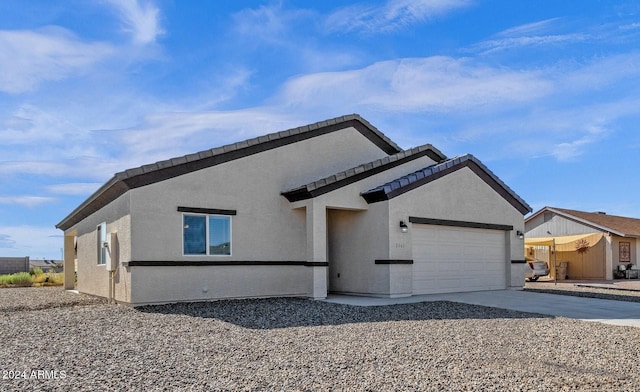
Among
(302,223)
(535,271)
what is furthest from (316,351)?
(535,271)

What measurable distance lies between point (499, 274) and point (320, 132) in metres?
8.35

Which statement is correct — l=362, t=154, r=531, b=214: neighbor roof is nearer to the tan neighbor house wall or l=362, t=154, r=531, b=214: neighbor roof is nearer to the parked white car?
the tan neighbor house wall

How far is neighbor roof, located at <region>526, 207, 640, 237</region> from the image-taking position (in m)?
29.1

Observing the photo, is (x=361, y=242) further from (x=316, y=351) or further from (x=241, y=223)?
(x=316, y=351)

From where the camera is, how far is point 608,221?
102ft

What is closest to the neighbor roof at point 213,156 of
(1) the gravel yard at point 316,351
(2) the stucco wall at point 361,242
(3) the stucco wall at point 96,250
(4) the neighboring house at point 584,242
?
(3) the stucco wall at point 96,250

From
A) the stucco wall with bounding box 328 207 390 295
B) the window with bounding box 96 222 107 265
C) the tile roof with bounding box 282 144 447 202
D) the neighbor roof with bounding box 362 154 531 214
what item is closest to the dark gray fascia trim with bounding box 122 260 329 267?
the stucco wall with bounding box 328 207 390 295

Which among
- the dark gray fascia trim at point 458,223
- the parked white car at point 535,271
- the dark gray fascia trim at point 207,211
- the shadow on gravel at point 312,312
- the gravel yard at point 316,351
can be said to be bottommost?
the parked white car at point 535,271

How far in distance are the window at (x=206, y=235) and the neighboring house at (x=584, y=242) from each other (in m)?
19.4

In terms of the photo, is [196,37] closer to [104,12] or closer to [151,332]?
[104,12]

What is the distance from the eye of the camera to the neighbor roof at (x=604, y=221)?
95.5 ft

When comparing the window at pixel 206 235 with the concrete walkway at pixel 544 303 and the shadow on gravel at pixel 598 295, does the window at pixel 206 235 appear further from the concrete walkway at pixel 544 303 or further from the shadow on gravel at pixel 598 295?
the shadow on gravel at pixel 598 295

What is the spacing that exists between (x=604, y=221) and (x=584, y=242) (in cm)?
314

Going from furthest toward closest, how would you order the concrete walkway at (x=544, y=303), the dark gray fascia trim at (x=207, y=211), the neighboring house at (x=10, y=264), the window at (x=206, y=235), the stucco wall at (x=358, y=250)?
the neighboring house at (x=10, y=264), the stucco wall at (x=358, y=250), the window at (x=206, y=235), the dark gray fascia trim at (x=207, y=211), the concrete walkway at (x=544, y=303)
